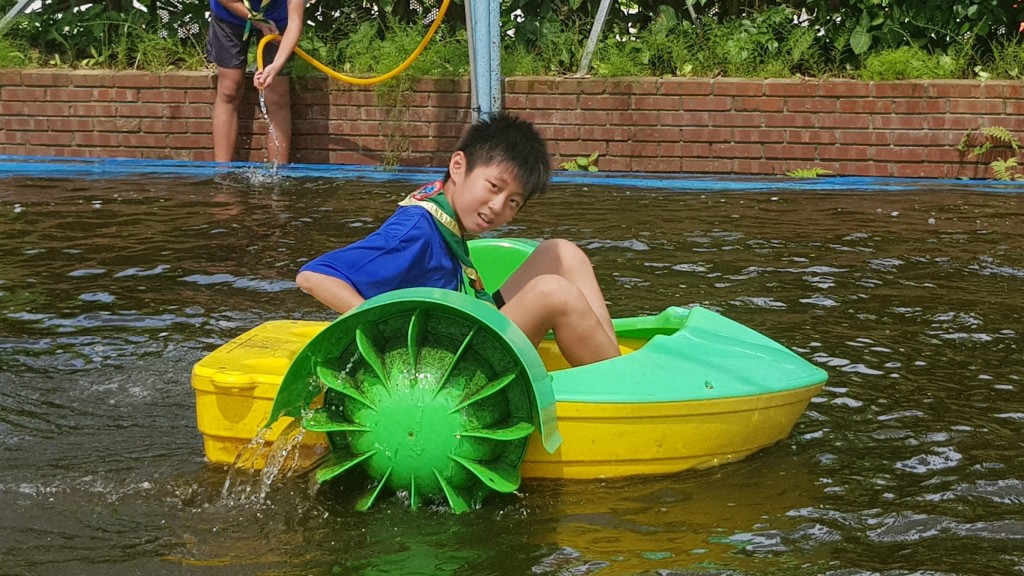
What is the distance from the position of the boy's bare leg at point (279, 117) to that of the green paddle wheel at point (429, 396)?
5.11 metres

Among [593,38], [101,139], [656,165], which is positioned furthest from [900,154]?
[101,139]

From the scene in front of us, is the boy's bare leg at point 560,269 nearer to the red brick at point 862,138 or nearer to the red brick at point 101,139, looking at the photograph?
the red brick at point 862,138

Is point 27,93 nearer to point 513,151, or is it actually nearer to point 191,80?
point 191,80

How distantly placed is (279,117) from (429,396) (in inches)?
209

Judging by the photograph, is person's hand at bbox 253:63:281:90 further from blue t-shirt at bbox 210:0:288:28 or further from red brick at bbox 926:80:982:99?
red brick at bbox 926:80:982:99

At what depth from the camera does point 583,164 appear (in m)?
7.72

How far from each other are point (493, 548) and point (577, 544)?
0.17 m

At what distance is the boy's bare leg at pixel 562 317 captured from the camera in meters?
3.24

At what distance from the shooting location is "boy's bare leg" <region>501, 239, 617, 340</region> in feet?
12.0

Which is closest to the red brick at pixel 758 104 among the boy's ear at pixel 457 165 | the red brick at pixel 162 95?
the red brick at pixel 162 95

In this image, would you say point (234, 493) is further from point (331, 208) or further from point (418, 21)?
point (418, 21)

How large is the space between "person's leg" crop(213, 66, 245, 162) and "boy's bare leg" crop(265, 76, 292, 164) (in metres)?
0.18

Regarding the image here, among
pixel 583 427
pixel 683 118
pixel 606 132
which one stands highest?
pixel 683 118

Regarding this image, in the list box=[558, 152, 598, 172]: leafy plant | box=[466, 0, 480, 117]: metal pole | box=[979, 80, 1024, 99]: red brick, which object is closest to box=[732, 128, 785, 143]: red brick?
box=[558, 152, 598, 172]: leafy plant
